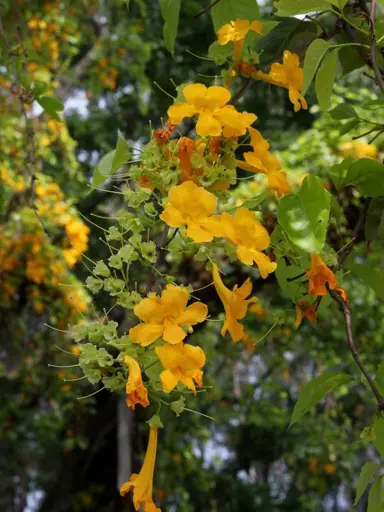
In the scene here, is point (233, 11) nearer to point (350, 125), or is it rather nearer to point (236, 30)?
point (236, 30)

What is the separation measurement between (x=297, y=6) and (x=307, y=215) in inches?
8.3

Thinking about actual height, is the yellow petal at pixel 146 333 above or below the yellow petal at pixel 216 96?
below

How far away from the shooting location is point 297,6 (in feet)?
2.19

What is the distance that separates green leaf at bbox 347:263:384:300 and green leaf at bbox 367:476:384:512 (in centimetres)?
18

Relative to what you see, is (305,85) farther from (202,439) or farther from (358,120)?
(202,439)

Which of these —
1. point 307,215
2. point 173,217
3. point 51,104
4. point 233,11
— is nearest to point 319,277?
point 307,215

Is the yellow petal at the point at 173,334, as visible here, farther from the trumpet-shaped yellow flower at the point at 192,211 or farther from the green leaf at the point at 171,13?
the green leaf at the point at 171,13

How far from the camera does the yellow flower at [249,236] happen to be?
558 mm

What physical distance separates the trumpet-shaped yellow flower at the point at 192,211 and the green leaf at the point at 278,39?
40 cm

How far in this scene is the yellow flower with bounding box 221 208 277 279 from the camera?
0.56 metres

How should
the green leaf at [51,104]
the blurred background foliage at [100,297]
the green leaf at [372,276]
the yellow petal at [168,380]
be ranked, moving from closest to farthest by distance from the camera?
the yellow petal at [168,380] < the green leaf at [372,276] < the green leaf at [51,104] < the blurred background foliage at [100,297]

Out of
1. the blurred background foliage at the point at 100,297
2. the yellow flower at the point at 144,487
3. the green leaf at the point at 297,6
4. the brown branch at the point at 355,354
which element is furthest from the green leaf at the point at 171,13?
the blurred background foliage at the point at 100,297

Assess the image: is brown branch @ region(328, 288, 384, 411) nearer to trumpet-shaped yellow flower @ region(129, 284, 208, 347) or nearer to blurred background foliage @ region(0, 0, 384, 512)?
trumpet-shaped yellow flower @ region(129, 284, 208, 347)

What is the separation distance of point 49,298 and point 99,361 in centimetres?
346
